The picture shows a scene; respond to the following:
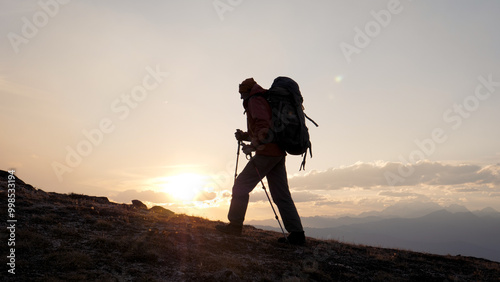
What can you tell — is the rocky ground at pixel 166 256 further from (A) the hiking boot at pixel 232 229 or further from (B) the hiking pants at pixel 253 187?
(B) the hiking pants at pixel 253 187

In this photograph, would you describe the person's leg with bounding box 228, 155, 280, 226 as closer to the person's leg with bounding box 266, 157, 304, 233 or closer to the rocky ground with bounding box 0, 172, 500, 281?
the person's leg with bounding box 266, 157, 304, 233

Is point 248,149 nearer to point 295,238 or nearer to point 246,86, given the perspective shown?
point 246,86

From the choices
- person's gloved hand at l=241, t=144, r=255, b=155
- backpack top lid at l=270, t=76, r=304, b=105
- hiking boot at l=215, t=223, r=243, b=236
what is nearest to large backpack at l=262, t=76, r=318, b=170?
backpack top lid at l=270, t=76, r=304, b=105

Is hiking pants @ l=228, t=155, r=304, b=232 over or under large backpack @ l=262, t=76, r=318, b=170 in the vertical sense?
under

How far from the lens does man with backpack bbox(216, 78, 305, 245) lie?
737cm

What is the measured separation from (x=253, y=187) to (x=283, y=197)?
793mm

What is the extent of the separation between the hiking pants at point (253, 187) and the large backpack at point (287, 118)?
1.69ft

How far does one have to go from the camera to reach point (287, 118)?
7.36m

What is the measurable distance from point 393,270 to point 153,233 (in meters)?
5.20

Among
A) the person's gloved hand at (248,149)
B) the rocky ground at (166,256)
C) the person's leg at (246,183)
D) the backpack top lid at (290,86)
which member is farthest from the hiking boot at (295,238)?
the backpack top lid at (290,86)

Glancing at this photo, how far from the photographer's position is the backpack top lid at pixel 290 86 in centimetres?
761

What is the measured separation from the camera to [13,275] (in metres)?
4.13

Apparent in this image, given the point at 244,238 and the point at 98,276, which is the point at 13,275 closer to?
the point at 98,276

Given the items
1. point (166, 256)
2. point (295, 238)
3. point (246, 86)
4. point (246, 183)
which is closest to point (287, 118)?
point (246, 86)
